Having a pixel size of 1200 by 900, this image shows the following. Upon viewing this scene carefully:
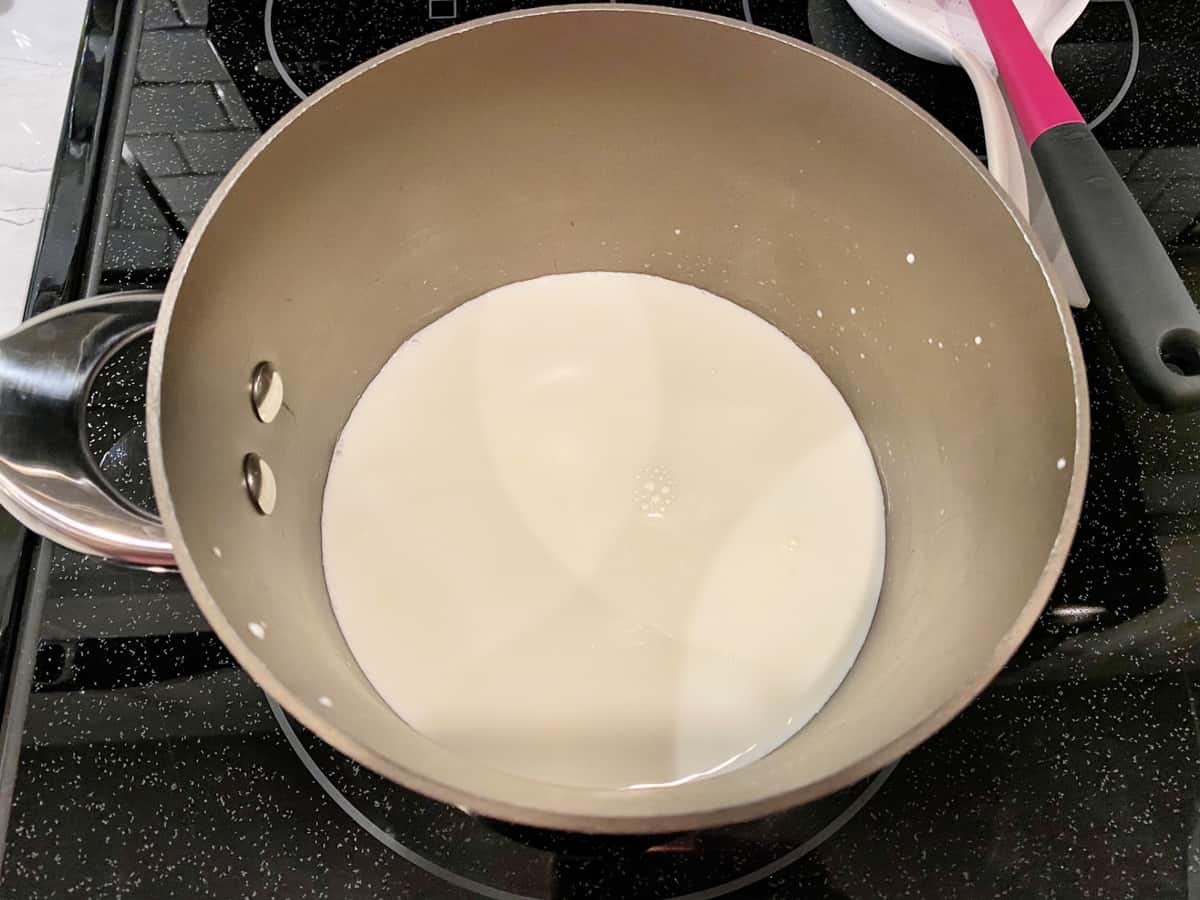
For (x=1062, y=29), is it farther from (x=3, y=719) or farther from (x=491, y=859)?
(x=3, y=719)

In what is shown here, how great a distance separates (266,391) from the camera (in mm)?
625

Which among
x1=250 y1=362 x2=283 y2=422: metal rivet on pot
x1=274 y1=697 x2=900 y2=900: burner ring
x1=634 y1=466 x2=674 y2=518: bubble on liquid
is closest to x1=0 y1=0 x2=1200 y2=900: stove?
x1=274 y1=697 x2=900 y2=900: burner ring

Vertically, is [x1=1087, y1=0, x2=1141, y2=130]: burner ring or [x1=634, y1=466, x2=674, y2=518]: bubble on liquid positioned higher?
[x1=1087, y1=0, x2=1141, y2=130]: burner ring

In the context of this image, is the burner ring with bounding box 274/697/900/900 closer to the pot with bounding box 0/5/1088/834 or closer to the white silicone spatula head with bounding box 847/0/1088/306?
the pot with bounding box 0/5/1088/834

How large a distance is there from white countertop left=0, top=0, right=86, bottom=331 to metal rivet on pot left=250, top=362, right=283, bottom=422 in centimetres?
41

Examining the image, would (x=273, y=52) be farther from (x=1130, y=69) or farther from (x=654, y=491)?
(x=1130, y=69)

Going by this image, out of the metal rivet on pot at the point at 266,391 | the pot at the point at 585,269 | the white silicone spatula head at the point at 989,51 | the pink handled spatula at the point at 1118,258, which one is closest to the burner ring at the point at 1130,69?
the white silicone spatula head at the point at 989,51

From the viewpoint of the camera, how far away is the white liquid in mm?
Result: 642

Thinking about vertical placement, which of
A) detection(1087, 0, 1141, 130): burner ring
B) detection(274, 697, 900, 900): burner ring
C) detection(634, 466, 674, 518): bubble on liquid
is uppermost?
detection(1087, 0, 1141, 130): burner ring

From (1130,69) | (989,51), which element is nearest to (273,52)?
(989,51)

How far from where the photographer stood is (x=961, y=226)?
586mm

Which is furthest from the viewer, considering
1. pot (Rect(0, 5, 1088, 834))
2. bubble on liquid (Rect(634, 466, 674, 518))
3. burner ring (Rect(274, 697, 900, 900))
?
bubble on liquid (Rect(634, 466, 674, 518))

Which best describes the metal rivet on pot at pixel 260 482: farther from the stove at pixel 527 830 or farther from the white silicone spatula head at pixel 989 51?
the white silicone spatula head at pixel 989 51

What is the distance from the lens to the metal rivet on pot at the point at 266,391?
0.61 meters
